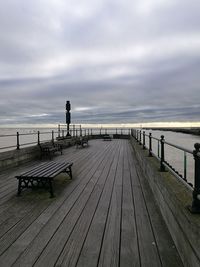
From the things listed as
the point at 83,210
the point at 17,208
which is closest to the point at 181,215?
the point at 83,210

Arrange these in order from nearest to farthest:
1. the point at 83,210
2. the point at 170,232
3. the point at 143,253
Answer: the point at 143,253
the point at 170,232
the point at 83,210

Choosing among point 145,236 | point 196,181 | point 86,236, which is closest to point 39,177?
point 86,236

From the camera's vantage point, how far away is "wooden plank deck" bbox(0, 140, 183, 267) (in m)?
2.43

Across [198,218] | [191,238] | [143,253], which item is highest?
[198,218]

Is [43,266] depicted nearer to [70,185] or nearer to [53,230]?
[53,230]

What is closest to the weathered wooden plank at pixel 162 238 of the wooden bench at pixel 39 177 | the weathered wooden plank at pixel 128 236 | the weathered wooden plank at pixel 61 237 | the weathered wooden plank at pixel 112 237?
the weathered wooden plank at pixel 128 236

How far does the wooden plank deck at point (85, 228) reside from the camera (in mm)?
2426

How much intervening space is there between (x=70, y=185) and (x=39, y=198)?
107 centimetres

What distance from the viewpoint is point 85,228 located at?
10.2ft

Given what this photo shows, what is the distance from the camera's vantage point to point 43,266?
7.48ft

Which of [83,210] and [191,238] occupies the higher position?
[191,238]

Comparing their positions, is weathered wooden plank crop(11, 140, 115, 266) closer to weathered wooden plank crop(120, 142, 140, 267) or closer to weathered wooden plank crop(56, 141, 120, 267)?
weathered wooden plank crop(56, 141, 120, 267)

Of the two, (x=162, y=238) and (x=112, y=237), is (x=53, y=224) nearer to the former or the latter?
(x=112, y=237)

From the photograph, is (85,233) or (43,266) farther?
(85,233)
